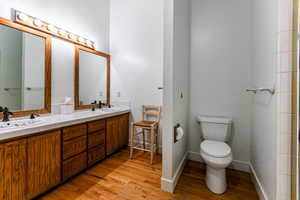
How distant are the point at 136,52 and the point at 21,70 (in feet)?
5.70

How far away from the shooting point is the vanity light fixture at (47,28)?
1539mm

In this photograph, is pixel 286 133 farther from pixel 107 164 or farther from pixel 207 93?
pixel 107 164

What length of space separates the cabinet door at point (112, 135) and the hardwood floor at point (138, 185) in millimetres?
264

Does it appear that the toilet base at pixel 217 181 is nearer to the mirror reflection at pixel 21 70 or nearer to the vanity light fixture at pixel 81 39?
the mirror reflection at pixel 21 70

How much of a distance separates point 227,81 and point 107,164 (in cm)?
215

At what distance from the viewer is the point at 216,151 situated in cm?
148

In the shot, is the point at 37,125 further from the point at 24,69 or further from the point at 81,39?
the point at 81,39

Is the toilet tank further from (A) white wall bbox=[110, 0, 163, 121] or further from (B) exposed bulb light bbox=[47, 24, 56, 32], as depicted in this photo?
(B) exposed bulb light bbox=[47, 24, 56, 32]

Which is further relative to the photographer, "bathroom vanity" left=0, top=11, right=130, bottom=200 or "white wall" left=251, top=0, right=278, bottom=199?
"bathroom vanity" left=0, top=11, right=130, bottom=200

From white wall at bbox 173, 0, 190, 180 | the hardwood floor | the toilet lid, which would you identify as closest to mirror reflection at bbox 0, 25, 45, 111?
the hardwood floor

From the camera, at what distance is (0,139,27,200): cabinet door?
109cm

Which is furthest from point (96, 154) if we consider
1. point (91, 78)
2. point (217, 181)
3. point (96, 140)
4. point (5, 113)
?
point (217, 181)

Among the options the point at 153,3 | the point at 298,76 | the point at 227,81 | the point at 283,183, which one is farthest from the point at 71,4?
the point at 283,183

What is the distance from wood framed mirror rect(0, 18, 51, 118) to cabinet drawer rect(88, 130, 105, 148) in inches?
26.5
